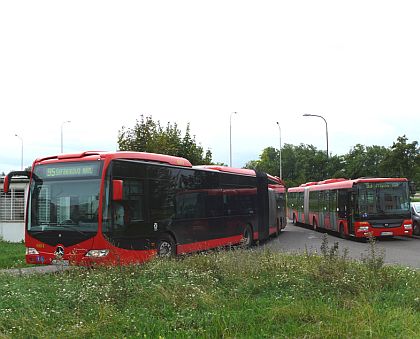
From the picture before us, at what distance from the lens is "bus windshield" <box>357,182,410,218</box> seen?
21359mm

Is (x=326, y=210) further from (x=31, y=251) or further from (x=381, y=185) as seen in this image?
(x=31, y=251)

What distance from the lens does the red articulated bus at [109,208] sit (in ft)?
36.9

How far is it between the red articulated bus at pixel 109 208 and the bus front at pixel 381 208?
876cm

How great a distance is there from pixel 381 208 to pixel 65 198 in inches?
570

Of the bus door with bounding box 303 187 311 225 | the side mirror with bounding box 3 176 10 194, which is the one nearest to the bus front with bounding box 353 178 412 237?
the bus door with bounding box 303 187 311 225

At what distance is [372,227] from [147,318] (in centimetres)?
1723

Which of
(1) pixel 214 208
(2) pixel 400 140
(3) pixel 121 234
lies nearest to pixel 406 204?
(1) pixel 214 208

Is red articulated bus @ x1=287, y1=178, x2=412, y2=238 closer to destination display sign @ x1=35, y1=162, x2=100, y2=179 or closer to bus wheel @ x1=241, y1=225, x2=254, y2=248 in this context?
bus wheel @ x1=241, y1=225, x2=254, y2=248

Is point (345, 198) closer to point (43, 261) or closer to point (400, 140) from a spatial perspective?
point (43, 261)

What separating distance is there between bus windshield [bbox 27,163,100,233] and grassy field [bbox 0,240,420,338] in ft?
9.06

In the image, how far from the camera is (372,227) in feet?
69.6

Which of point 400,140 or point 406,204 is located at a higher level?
point 400,140

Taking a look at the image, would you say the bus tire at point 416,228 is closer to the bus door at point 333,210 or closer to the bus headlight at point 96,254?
the bus door at point 333,210

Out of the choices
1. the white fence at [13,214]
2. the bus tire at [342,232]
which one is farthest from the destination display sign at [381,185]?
the white fence at [13,214]
